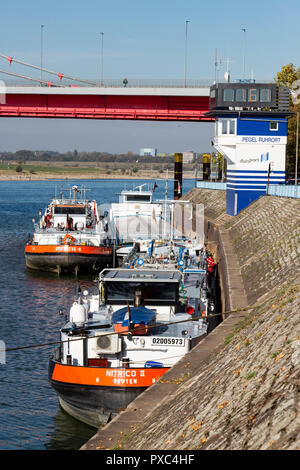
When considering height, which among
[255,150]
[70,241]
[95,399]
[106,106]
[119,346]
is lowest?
[95,399]

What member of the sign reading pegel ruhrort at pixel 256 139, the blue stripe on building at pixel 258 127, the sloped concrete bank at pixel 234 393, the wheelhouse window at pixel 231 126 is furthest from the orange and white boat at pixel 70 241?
the sloped concrete bank at pixel 234 393

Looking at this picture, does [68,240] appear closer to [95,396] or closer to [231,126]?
[231,126]

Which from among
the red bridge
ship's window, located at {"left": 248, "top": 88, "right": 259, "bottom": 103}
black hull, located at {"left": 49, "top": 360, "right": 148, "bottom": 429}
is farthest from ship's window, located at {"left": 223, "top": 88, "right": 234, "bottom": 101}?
black hull, located at {"left": 49, "top": 360, "right": 148, "bottom": 429}

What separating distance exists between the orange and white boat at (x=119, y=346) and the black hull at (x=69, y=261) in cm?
2200

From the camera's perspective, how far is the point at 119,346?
16.8m

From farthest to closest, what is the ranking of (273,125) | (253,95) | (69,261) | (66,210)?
A: (253,95)
(66,210)
(273,125)
(69,261)

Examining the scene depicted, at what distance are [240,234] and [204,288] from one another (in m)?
12.0

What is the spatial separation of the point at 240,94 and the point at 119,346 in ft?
107

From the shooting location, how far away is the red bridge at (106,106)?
6047 cm

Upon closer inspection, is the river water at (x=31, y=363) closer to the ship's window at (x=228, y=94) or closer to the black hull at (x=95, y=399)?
the black hull at (x=95, y=399)

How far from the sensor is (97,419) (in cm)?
1680

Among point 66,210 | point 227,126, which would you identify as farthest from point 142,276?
point 227,126
